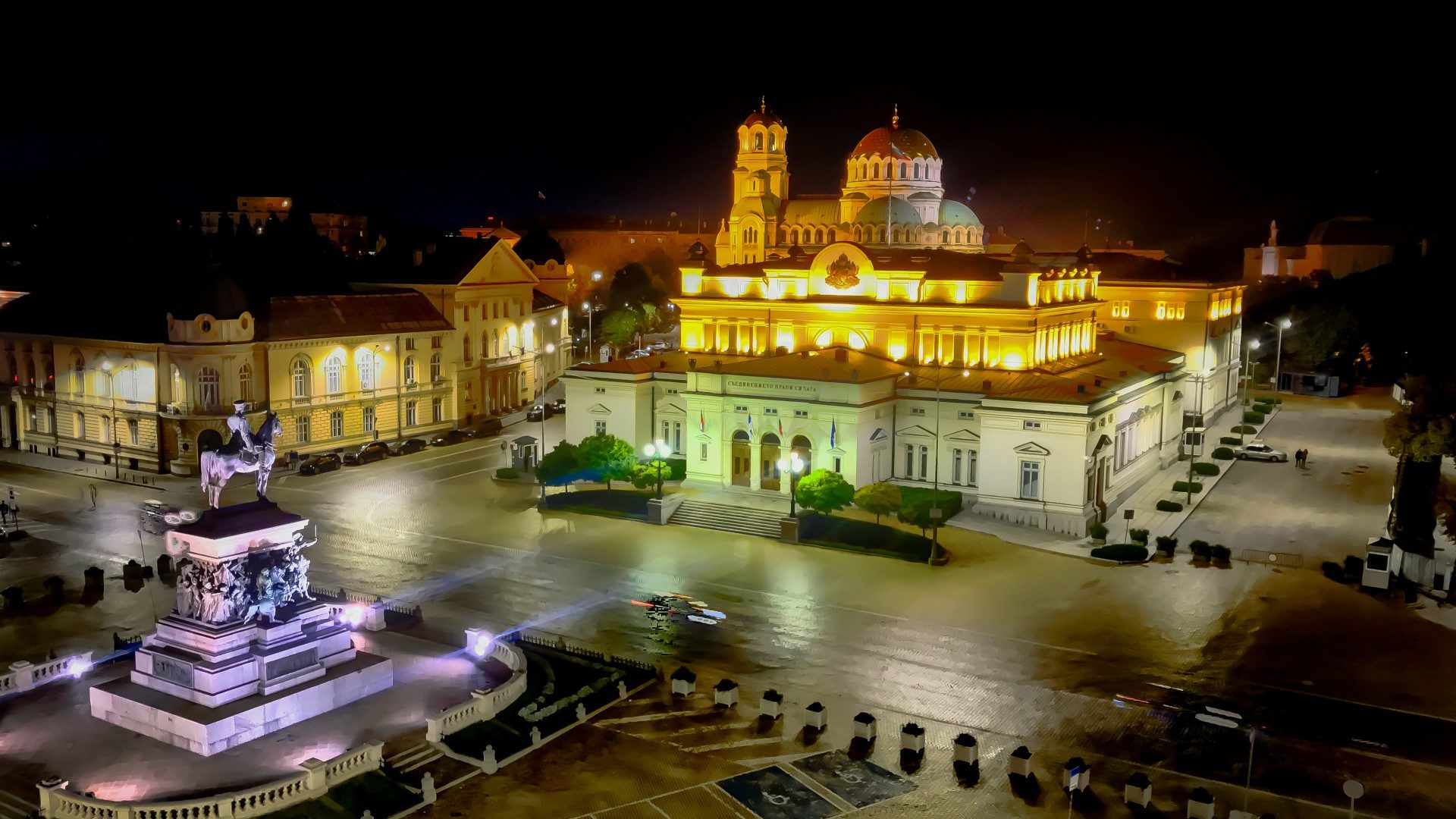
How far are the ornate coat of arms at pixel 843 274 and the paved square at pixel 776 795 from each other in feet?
127

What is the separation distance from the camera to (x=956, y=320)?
58781mm

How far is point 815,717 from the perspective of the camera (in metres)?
27.9

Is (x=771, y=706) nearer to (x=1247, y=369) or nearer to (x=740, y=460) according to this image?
(x=740, y=460)

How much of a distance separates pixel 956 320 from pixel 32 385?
48.5 meters

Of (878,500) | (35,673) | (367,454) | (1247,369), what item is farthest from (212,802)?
(1247,369)

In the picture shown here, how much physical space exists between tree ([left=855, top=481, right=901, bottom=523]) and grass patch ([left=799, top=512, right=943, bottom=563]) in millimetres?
685

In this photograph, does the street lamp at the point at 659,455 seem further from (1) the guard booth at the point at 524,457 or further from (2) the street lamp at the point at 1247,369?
(2) the street lamp at the point at 1247,369

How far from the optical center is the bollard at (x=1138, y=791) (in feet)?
79.1

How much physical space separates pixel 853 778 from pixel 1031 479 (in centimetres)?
2663

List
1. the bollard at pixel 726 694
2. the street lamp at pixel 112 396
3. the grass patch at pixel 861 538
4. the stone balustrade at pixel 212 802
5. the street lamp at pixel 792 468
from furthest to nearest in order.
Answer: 1. the street lamp at pixel 112 396
2. the street lamp at pixel 792 468
3. the grass patch at pixel 861 538
4. the bollard at pixel 726 694
5. the stone balustrade at pixel 212 802

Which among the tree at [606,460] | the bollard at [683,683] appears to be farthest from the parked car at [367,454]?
the bollard at [683,683]

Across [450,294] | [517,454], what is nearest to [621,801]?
[517,454]

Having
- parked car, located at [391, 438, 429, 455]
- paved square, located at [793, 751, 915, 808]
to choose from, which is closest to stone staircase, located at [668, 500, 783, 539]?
parked car, located at [391, 438, 429, 455]

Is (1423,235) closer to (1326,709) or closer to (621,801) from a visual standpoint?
(1326,709)
